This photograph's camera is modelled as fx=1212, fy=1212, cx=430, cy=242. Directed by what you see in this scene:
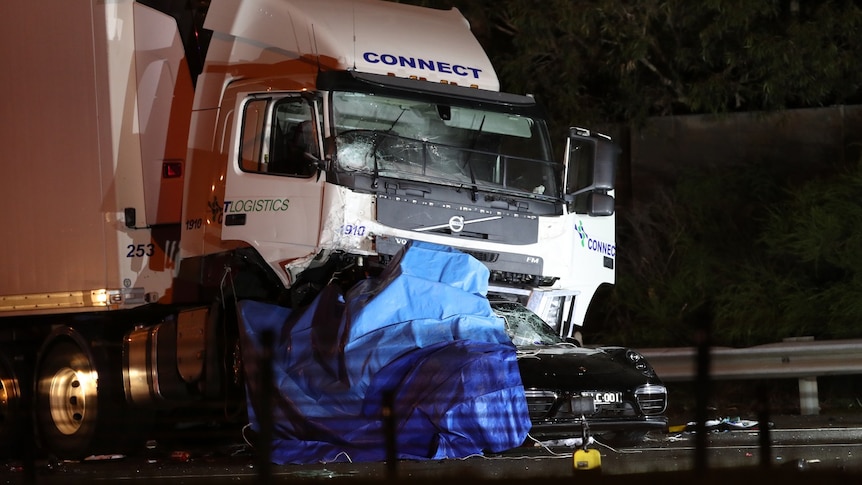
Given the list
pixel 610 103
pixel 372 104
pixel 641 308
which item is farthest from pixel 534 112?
pixel 610 103

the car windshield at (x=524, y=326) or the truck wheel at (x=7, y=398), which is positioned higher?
the car windshield at (x=524, y=326)

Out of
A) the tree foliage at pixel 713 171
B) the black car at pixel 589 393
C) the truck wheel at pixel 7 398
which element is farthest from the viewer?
the tree foliage at pixel 713 171

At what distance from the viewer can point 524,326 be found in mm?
9828

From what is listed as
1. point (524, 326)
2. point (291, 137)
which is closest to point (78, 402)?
point (291, 137)

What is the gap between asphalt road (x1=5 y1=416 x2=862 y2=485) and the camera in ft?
26.0

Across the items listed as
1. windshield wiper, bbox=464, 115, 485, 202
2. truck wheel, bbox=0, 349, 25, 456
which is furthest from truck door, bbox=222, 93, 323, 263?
truck wheel, bbox=0, 349, 25, 456

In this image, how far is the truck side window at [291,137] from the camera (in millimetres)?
9609

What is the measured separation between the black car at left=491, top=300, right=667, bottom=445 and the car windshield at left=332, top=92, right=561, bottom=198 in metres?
1.49

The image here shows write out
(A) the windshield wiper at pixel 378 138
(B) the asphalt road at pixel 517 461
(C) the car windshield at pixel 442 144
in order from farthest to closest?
1. (C) the car windshield at pixel 442 144
2. (A) the windshield wiper at pixel 378 138
3. (B) the asphalt road at pixel 517 461

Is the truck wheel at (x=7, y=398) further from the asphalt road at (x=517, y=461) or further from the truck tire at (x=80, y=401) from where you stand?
the asphalt road at (x=517, y=461)

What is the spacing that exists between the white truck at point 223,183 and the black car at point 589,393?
3.49 ft

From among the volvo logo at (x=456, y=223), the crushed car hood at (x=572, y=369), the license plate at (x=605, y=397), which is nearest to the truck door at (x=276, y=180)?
the volvo logo at (x=456, y=223)

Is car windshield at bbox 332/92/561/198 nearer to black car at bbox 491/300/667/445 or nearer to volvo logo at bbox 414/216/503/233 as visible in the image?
volvo logo at bbox 414/216/503/233

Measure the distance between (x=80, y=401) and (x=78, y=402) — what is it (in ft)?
0.12
